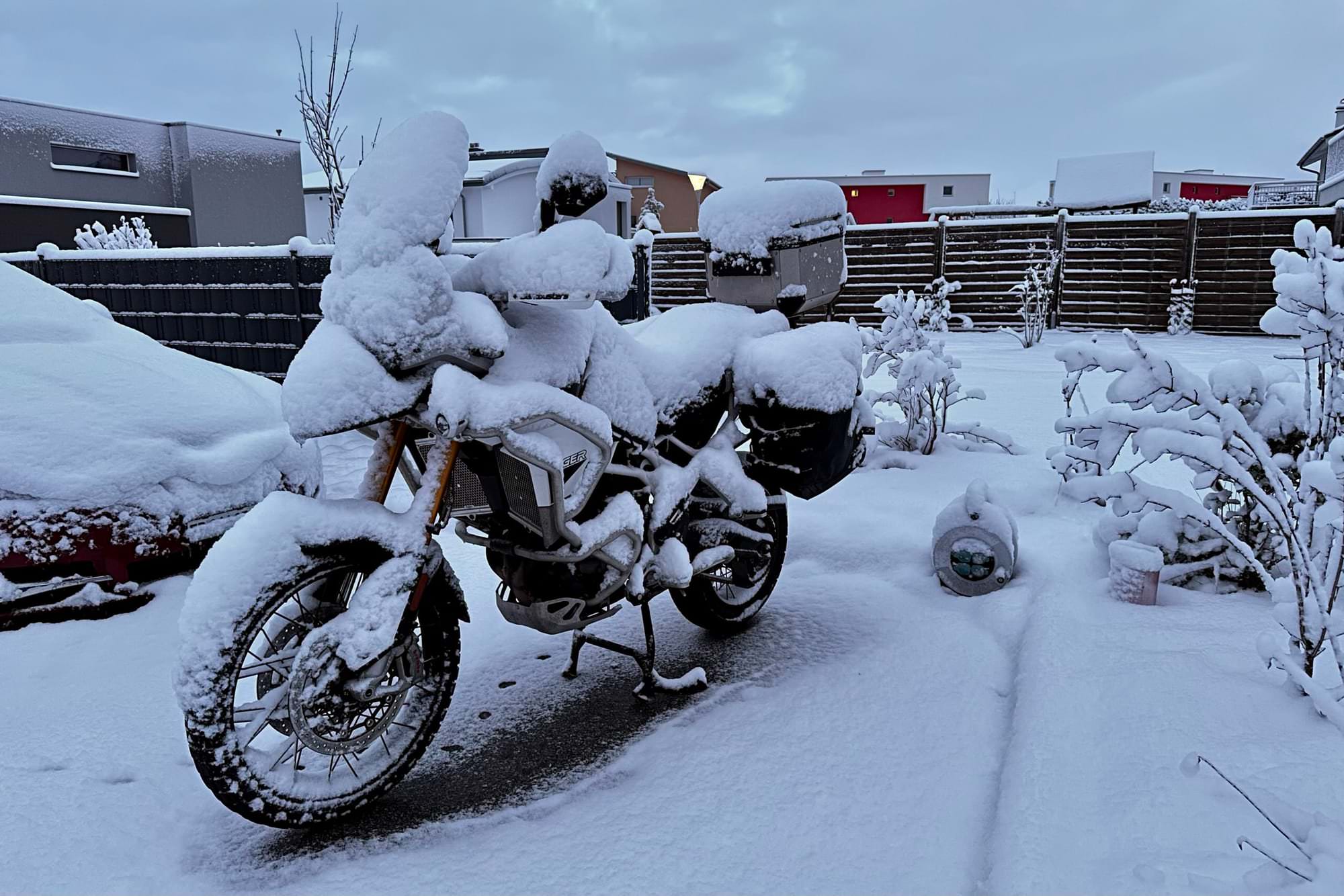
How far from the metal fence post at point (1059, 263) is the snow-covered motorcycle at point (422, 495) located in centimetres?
1257

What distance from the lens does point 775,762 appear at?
2375 mm

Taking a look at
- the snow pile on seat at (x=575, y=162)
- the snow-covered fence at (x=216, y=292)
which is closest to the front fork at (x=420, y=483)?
the snow pile on seat at (x=575, y=162)

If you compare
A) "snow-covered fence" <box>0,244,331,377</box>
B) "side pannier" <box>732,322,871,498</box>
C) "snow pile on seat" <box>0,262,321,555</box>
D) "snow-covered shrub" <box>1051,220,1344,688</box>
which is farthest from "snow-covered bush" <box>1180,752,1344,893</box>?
"snow-covered fence" <box>0,244,331,377</box>

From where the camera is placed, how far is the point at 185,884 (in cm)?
190

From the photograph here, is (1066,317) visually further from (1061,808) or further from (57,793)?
(57,793)

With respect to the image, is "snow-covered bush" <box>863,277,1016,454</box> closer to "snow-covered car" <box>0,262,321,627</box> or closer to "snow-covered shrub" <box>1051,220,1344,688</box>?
"snow-covered shrub" <box>1051,220,1344,688</box>

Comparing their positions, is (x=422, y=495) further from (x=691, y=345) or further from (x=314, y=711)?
(x=691, y=345)

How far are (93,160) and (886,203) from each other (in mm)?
27365

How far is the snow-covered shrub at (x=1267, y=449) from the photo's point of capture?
7.62ft

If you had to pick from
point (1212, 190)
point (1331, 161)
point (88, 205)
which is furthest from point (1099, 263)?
point (1212, 190)

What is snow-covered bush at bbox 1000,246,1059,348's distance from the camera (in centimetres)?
1170

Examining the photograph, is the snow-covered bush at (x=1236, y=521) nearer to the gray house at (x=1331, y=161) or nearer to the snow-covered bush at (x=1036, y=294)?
the snow-covered bush at (x=1036, y=294)

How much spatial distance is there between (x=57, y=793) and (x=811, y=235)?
2.83m

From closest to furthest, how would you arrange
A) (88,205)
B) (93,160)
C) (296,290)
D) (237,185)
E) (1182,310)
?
1. (296,290)
2. (1182,310)
3. (88,205)
4. (93,160)
5. (237,185)
